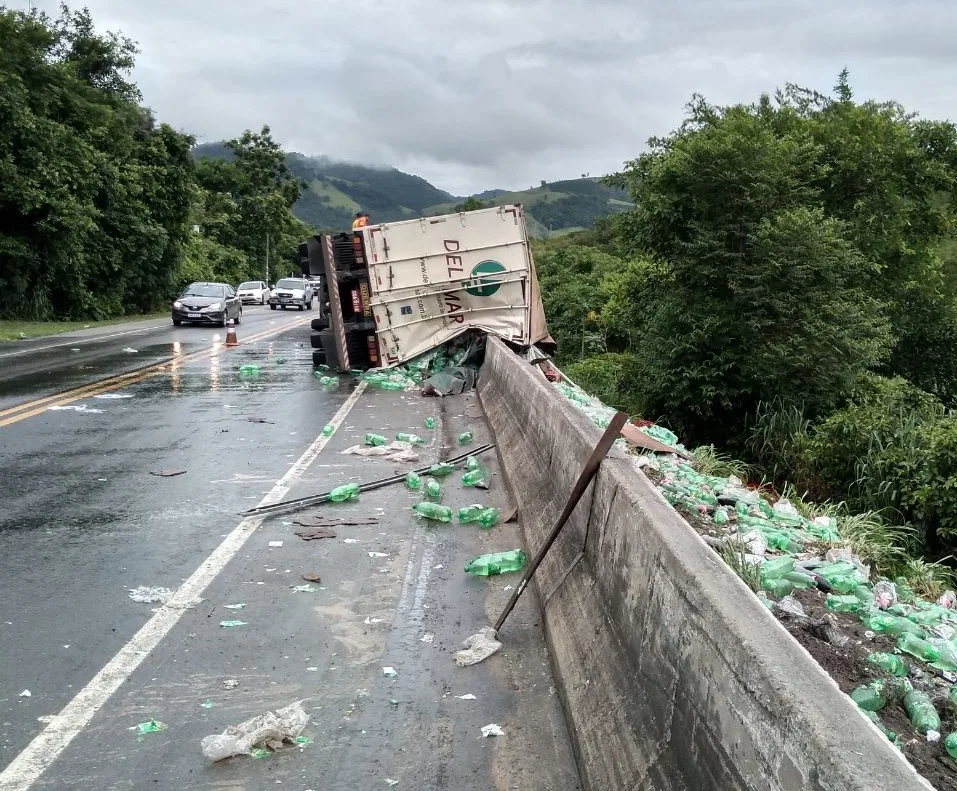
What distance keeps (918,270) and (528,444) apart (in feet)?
59.4

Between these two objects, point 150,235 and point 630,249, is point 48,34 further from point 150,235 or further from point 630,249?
point 630,249

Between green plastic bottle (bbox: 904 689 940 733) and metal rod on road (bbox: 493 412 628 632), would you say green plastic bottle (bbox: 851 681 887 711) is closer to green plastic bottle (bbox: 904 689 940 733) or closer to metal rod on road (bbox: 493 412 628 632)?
green plastic bottle (bbox: 904 689 940 733)

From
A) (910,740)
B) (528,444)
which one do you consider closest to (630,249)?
(528,444)

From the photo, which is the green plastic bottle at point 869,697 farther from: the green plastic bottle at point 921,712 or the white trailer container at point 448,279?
the white trailer container at point 448,279

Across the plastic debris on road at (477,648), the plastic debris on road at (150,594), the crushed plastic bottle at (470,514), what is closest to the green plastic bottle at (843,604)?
the plastic debris on road at (477,648)

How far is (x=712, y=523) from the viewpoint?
6812 mm

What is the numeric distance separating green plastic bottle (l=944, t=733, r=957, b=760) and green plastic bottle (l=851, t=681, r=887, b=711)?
31 centimetres

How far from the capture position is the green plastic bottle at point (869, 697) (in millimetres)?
3875

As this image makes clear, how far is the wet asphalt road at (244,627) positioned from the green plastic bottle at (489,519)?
0.08 metres

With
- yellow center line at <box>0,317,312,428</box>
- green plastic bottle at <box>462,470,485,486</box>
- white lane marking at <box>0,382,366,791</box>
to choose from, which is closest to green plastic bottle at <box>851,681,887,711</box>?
white lane marking at <box>0,382,366,791</box>

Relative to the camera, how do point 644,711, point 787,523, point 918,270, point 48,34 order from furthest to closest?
1. point 48,34
2. point 918,270
3. point 787,523
4. point 644,711

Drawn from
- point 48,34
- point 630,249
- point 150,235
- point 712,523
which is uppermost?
point 48,34

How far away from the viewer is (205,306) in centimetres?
3194

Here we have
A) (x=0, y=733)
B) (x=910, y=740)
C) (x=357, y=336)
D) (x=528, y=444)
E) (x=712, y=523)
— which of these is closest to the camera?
(x=910, y=740)
